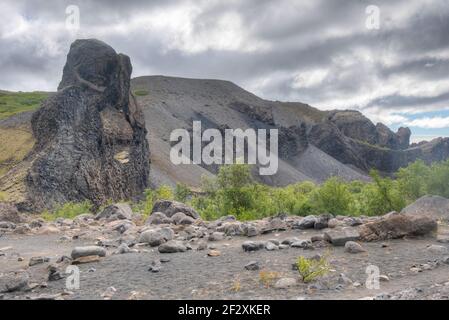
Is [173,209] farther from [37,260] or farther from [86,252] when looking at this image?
[37,260]

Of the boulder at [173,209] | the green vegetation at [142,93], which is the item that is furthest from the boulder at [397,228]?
the green vegetation at [142,93]

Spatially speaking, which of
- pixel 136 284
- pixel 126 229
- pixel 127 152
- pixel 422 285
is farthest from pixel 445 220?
pixel 127 152

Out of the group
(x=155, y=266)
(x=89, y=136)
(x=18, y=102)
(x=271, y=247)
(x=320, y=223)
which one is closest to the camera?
(x=155, y=266)

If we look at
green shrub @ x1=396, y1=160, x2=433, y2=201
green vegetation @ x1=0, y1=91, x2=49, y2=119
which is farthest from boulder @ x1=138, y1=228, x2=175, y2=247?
green vegetation @ x1=0, y1=91, x2=49, y2=119

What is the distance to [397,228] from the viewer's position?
44.9 feet

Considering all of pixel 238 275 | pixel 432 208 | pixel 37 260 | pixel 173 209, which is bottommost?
pixel 37 260

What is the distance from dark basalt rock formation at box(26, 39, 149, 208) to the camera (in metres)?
47.9

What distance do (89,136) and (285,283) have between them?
49.3m

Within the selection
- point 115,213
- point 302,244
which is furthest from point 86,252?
point 115,213

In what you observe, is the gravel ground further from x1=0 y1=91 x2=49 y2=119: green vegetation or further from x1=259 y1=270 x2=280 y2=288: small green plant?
x1=0 y1=91 x2=49 y2=119: green vegetation

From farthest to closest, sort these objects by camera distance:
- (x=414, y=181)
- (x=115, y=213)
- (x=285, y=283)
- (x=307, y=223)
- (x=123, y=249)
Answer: (x=414, y=181)
(x=115, y=213)
(x=307, y=223)
(x=123, y=249)
(x=285, y=283)

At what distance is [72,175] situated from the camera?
163 feet

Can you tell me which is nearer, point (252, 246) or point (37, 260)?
point (37, 260)
